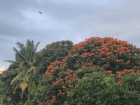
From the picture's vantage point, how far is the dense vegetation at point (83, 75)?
21.1 feet

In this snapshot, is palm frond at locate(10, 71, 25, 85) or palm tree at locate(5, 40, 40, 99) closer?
palm tree at locate(5, 40, 40, 99)

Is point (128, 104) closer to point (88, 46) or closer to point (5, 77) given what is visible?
point (88, 46)

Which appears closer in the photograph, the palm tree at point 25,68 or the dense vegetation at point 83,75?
the dense vegetation at point 83,75

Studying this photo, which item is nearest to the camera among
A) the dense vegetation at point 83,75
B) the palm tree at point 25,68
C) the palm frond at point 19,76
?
the dense vegetation at point 83,75

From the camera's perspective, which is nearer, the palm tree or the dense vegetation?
the dense vegetation

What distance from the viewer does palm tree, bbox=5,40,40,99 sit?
47.6 feet

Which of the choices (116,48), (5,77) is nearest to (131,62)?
(116,48)

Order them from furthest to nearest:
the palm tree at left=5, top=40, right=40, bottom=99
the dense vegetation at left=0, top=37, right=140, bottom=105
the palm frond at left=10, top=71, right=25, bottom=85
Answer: the palm frond at left=10, top=71, right=25, bottom=85 < the palm tree at left=5, top=40, right=40, bottom=99 < the dense vegetation at left=0, top=37, right=140, bottom=105

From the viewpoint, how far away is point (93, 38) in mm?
10672

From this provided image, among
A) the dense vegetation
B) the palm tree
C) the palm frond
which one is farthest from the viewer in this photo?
the palm frond

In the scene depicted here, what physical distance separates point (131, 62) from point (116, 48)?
1.22 m

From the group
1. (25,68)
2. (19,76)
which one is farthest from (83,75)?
(25,68)

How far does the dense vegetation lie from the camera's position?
6.43 meters

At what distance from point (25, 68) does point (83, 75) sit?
8.70 m
